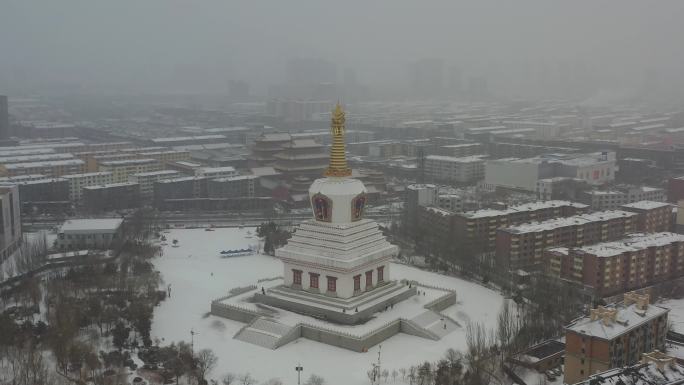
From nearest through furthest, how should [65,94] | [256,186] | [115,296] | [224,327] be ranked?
[224,327]
[115,296]
[256,186]
[65,94]

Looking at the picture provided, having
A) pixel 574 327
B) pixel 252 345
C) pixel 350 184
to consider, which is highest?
pixel 350 184

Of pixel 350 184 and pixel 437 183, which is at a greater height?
pixel 350 184

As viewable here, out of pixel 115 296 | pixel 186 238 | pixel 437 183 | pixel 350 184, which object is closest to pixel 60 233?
pixel 186 238

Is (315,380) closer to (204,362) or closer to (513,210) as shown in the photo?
(204,362)

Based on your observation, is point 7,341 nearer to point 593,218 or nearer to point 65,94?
point 593,218

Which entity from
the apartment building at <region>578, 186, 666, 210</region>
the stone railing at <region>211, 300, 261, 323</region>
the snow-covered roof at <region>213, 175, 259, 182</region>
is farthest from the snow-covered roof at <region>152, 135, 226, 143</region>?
the stone railing at <region>211, 300, 261, 323</region>

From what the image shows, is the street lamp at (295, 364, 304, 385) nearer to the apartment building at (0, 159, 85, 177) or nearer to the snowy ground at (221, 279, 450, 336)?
the snowy ground at (221, 279, 450, 336)
